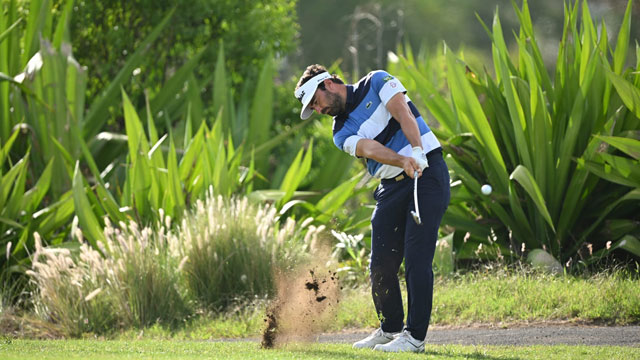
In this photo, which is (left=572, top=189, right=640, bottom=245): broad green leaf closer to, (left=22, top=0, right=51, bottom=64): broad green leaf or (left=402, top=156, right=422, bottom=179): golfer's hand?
(left=402, top=156, right=422, bottom=179): golfer's hand

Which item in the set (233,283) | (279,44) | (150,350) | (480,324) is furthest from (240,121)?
(150,350)

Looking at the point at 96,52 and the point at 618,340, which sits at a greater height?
the point at 96,52

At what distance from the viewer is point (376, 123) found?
5.60 metres

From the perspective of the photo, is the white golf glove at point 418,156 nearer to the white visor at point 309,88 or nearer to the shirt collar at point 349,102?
the shirt collar at point 349,102

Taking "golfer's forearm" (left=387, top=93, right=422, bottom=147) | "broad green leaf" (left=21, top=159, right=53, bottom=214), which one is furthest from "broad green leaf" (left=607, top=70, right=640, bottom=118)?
"broad green leaf" (left=21, top=159, right=53, bottom=214)

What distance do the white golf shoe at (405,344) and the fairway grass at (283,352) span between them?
0.27 ft

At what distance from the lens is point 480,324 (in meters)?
7.42

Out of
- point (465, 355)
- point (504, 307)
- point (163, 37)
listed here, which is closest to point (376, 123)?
point (465, 355)

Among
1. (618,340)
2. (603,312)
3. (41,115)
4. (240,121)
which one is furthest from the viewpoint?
(240,121)

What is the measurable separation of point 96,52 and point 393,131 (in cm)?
826

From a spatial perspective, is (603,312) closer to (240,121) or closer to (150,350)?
(150,350)

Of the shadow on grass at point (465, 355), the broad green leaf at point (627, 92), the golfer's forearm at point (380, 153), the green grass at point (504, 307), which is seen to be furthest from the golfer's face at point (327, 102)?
the broad green leaf at point (627, 92)

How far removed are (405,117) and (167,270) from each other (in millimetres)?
3639

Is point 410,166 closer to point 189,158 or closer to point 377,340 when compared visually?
point 377,340
